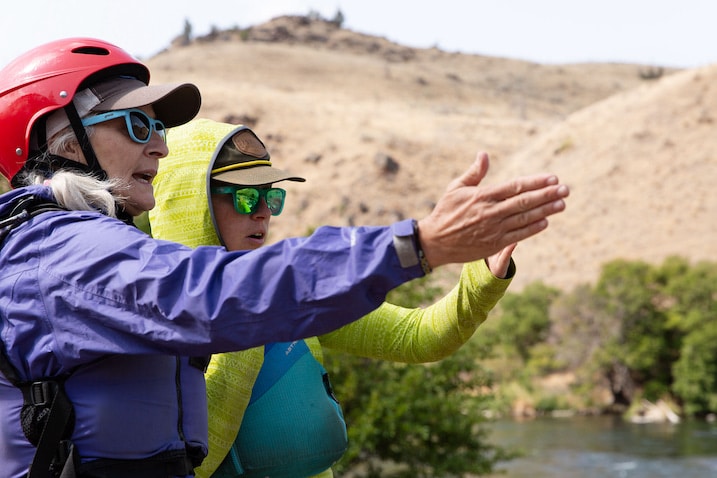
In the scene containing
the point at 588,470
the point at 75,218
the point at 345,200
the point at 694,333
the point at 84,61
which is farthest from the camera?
the point at 345,200

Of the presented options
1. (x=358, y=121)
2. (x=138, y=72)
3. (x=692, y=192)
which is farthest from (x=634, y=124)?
(x=138, y=72)

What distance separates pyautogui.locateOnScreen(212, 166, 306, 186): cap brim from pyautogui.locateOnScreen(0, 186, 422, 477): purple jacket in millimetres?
778

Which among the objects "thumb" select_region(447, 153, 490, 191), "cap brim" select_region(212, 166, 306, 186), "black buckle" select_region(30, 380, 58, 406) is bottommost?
"black buckle" select_region(30, 380, 58, 406)

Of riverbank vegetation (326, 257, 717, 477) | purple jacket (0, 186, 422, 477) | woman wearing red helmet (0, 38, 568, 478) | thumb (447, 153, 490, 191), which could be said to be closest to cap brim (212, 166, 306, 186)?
woman wearing red helmet (0, 38, 568, 478)

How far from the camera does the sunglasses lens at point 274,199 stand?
9.30ft

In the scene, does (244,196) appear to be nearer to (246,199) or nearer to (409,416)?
(246,199)

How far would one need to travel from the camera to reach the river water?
2416cm

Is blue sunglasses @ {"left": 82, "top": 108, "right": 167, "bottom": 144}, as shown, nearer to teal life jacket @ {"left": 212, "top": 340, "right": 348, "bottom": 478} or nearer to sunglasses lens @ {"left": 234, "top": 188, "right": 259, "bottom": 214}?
sunglasses lens @ {"left": 234, "top": 188, "right": 259, "bottom": 214}

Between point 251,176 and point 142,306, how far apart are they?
111 cm

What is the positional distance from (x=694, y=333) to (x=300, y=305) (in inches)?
1394

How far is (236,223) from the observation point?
2.79 m

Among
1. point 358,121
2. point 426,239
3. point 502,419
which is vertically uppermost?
point 426,239

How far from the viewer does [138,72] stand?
2355mm

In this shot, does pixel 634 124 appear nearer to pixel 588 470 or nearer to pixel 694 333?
pixel 694 333
